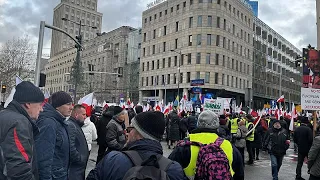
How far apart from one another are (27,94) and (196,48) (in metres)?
49.7

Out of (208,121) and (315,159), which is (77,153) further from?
(315,159)

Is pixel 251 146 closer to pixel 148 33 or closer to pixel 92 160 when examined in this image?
pixel 92 160

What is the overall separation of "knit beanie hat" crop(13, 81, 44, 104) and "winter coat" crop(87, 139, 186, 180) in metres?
1.43

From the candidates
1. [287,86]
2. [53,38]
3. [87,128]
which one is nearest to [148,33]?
[287,86]

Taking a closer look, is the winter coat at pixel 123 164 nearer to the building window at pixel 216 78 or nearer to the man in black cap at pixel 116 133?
the man in black cap at pixel 116 133

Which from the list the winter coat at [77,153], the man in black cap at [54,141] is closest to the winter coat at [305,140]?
the winter coat at [77,153]

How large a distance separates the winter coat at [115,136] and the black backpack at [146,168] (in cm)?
441

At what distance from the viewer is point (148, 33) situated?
62.3 meters

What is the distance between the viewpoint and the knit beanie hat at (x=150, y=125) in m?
2.51

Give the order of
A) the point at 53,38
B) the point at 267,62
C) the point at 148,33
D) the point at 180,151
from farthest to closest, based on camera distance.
Answer: 1. the point at 53,38
2. the point at 267,62
3. the point at 148,33
4. the point at 180,151

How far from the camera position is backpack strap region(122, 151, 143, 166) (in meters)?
2.22

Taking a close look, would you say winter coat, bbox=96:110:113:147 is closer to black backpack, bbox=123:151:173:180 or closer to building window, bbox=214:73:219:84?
black backpack, bbox=123:151:173:180

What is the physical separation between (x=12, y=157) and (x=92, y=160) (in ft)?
28.2

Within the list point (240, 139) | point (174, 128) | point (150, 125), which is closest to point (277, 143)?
point (240, 139)
